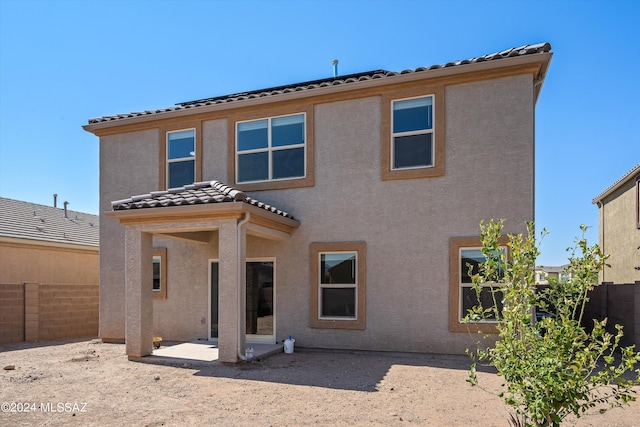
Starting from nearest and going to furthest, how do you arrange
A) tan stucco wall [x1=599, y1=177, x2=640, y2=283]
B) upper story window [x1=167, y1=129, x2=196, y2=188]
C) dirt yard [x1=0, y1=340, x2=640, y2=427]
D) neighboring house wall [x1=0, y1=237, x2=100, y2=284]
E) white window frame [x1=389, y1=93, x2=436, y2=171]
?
dirt yard [x1=0, y1=340, x2=640, y2=427], white window frame [x1=389, y1=93, x2=436, y2=171], upper story window [x1=167, y1=129, x2=196, y2=188], neighboring house wall [x1=0, y1=237, x2=100, y2=284], tan stucco wall [x1=599, y1=177, x2=640, y2=283]

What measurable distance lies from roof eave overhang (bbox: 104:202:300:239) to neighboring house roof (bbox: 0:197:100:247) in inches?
334

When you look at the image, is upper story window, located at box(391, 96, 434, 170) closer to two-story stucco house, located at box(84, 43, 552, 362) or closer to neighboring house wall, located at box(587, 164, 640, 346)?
two-story stucco house, located at box(84, 43, 552, 362)

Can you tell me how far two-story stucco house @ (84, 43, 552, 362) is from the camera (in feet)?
30.2

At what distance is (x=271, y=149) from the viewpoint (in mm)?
11297

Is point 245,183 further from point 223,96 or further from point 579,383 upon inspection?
point 579,383

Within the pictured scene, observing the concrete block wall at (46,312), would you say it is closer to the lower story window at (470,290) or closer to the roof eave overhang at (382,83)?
the roof eave overhang at (382,83)

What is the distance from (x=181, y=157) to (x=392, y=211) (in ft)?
21.4

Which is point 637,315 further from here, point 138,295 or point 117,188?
point 117,188

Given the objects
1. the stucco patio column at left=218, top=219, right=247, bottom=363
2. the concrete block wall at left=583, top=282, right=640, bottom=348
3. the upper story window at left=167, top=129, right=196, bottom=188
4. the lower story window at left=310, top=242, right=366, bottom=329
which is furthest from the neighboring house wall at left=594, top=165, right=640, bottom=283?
the upper story window at left=167, top=129, right=196, bottom=188

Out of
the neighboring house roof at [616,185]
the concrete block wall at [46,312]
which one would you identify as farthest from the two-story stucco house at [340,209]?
the neighboring house roof at [616,185]

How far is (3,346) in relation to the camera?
40.2 ft

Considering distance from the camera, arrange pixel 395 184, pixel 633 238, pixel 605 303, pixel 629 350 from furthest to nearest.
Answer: pixel 633 238 → pixel 605 303 → pixel 395 184 → pixel 629 350

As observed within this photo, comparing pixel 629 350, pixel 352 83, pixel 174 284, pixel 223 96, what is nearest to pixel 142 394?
pixel 174 284

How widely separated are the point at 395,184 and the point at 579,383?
6.70 m
